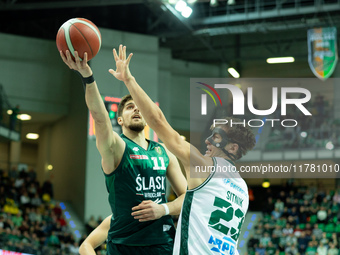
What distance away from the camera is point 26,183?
24.0 metres

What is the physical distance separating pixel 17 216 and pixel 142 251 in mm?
16078

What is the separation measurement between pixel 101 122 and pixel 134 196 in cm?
84

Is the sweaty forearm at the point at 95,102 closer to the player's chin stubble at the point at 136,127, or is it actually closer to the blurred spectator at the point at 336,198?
the player's chin stubble at the point at 136,127

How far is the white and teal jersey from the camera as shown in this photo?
4336 millimetres

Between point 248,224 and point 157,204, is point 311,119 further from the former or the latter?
point 157,204

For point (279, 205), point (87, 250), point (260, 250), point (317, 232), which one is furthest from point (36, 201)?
point (87, 250)

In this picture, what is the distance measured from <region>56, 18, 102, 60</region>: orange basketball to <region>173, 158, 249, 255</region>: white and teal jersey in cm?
161

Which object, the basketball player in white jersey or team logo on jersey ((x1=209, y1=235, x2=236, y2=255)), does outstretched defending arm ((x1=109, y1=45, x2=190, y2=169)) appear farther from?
team logo on jersey ((x1=209, y1=235, x2=236, y2=255))

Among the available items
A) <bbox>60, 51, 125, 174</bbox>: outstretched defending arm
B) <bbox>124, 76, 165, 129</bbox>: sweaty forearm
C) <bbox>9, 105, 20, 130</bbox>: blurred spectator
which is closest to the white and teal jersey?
<bbox>124, 76, 165, 129</bbox>: sweaty forearm

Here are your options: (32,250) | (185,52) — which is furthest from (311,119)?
(32,250)

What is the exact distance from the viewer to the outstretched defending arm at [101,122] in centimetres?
479

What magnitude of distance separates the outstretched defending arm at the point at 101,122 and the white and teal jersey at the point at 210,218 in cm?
122

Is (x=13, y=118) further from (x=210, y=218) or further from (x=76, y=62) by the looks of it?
(x=210, y=218)

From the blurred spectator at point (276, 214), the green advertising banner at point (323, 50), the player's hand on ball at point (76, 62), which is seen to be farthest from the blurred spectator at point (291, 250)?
the player's hand on ball at point (76, 62)
